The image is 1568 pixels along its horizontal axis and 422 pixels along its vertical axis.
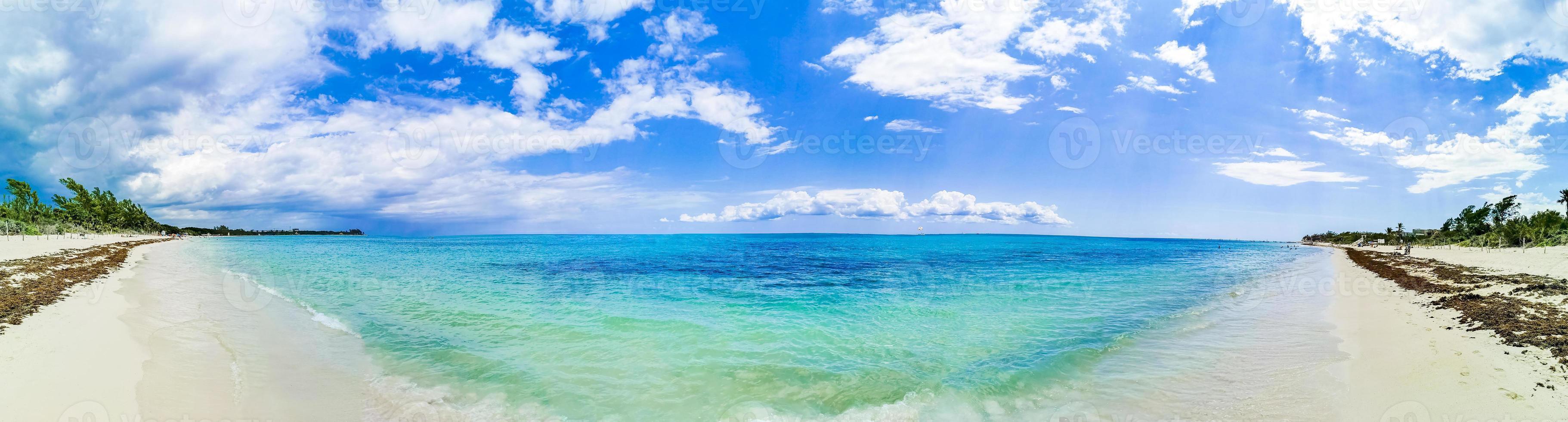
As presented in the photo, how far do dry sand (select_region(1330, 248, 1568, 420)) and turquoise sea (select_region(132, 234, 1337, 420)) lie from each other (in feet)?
1.79

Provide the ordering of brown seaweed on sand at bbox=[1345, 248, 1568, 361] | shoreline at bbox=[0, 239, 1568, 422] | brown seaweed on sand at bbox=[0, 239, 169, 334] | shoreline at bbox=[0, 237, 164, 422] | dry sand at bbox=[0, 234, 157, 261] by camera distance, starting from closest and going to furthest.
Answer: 1. shoreline at bbox=[0, 237, 164, 422]
2. shoreline at bbox=[0, 239, 1568, 422]
3. brown seaweed on sand at bbox=[1345, 248, 1568, 361]
4. brown seaweed on sand at bbox=[0, 239, 169, 334]
5. dry sand at bbox=[0, 234, 157, 261]

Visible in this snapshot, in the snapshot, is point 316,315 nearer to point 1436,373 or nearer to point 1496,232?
point 1436,373

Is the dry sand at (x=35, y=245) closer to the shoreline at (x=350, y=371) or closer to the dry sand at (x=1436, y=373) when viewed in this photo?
the shoreline at (x=350, y=371)

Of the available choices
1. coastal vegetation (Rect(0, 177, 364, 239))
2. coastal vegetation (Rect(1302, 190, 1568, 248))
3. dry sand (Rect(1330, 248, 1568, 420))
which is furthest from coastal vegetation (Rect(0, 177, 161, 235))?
coastal vegetation (Rect(1302, 190, 1568, 248))

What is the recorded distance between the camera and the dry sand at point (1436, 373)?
6820 millimetres

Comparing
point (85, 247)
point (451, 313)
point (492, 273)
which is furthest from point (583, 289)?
point (85, 247)

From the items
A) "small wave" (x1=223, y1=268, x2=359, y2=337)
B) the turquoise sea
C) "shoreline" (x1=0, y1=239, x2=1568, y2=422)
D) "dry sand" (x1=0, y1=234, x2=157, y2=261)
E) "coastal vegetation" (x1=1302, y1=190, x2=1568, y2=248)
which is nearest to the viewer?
"shoreline" (x1=0, y1=239, x2=1568, y2=422)

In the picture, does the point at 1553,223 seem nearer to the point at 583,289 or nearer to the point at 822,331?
the point at 822,331

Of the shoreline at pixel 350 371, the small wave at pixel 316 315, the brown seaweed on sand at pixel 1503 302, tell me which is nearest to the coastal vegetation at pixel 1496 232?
the brown seaweed on sand at pixel 1503 302

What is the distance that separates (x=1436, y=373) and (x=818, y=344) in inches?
392

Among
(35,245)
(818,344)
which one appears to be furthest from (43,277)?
(35,245)

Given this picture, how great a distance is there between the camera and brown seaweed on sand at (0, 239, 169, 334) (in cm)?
1189

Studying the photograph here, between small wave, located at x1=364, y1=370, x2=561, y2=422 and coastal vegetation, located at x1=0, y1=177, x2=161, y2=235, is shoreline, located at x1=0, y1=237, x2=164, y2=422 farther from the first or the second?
coastal vegetation, located at x1=0, y1=177, x2=161, y2=235

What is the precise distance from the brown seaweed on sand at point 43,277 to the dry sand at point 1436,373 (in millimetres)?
22479
